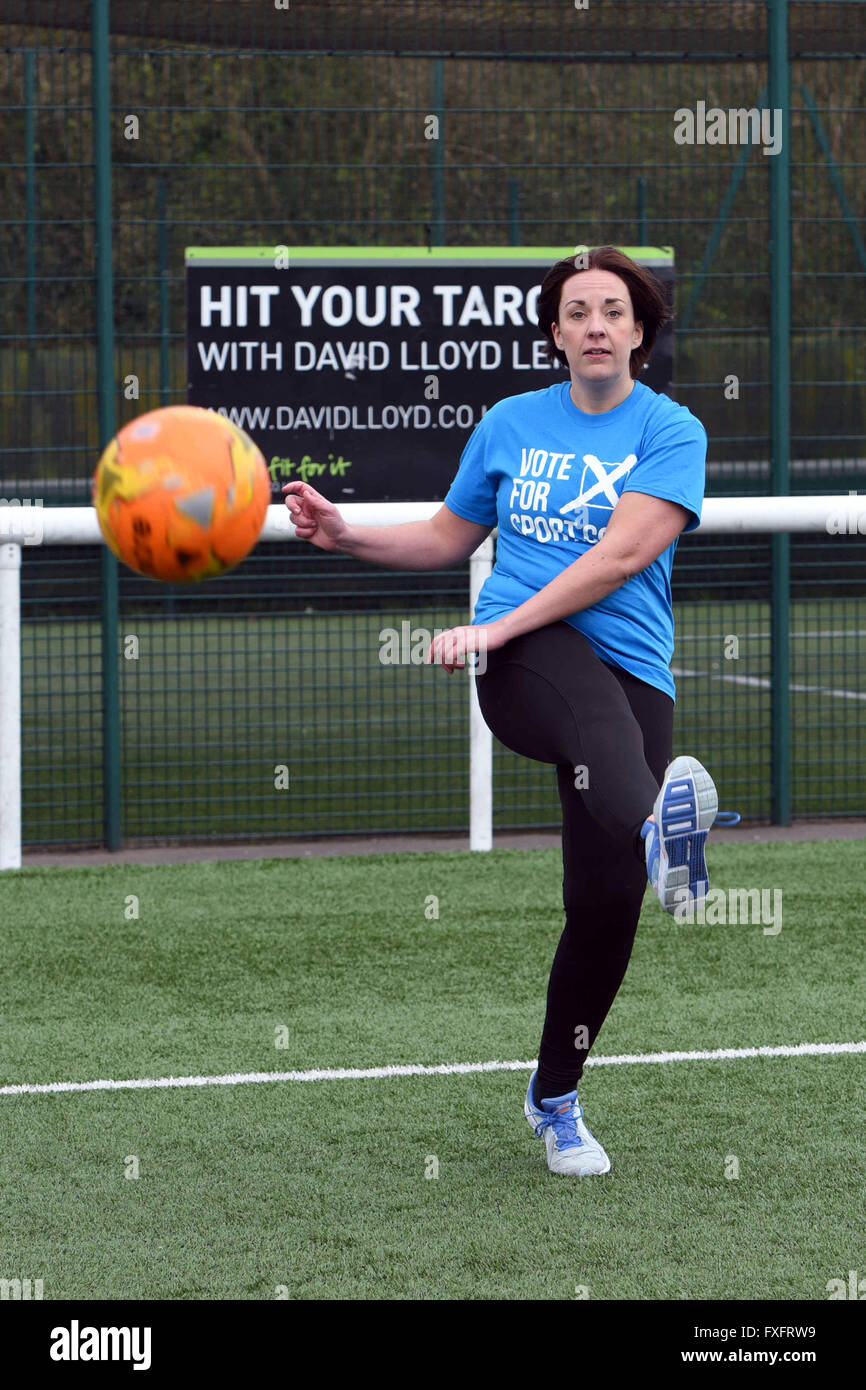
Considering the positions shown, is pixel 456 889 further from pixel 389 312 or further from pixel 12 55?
pixel 12 55

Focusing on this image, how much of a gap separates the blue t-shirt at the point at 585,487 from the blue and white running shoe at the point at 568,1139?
986 mm

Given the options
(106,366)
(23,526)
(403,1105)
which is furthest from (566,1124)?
(106,366)

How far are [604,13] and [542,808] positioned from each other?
11.9ft

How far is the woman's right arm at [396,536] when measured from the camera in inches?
165

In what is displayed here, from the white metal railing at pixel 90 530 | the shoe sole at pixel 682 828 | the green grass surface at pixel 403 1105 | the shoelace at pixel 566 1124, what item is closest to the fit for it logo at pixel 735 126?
the white metal railing at pixel 90 530

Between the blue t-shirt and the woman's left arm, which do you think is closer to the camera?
the woman's left arm

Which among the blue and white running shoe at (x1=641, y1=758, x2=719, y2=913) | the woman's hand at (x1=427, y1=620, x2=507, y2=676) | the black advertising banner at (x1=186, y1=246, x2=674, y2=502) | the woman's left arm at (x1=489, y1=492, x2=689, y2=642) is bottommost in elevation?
the blue and white running shoe at (x1=641, y1=758, x2=719, y2=913)

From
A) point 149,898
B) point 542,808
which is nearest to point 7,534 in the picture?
point 149,898

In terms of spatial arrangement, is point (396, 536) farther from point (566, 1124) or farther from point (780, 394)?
point (780, 394)

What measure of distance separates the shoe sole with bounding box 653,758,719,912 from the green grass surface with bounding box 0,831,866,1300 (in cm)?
74

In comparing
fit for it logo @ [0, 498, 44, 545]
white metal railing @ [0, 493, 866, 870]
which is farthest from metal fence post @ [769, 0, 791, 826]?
fit for it logo @ [0, 498, 44, 545]

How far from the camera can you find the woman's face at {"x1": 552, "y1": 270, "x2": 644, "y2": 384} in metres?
3.90

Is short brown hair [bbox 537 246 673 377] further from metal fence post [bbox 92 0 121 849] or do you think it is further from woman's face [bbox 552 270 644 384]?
metal fence post [bbox 92 0 121 849]
